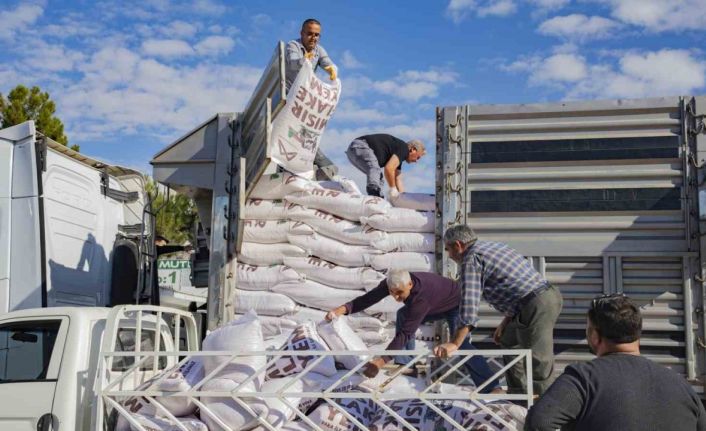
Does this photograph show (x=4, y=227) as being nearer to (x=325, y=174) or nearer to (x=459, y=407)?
(x=325, y=174)

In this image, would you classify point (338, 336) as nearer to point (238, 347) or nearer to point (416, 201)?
point (238, 347)

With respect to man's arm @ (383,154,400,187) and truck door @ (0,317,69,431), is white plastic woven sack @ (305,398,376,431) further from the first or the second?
man's arm @ (383,154,400,187)

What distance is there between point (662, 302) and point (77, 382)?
12.7ft

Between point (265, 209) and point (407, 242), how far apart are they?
1.22m

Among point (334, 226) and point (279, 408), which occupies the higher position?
point (334, 226)

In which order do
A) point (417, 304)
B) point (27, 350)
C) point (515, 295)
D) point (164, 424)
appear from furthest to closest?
point (417, 304)
point (515, 295)
point (27, 350)
point (164, 424)

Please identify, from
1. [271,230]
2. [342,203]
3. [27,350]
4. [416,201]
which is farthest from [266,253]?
[27,350]

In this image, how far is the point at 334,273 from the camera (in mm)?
5867

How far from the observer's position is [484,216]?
5.66 metres

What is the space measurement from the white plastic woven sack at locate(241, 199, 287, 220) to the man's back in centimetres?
385

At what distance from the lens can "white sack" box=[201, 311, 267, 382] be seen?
4168 mm

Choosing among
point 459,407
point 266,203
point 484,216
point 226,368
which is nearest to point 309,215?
point 266,203

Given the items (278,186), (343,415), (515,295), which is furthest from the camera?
(278,186)

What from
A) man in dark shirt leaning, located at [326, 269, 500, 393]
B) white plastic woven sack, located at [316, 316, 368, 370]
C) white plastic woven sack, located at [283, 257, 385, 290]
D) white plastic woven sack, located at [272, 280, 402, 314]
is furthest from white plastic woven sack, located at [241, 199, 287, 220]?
white plastic woven sack, located at [316, 316, 368, 370]
